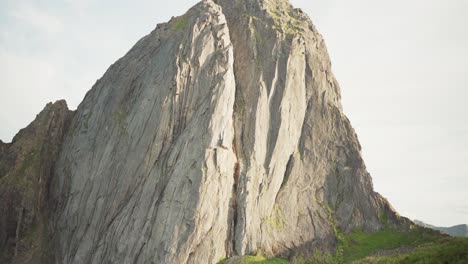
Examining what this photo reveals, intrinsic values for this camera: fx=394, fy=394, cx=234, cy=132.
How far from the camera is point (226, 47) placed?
4850 centimetres

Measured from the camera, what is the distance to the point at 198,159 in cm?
4153

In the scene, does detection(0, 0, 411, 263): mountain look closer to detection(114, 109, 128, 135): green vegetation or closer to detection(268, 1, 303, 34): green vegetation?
detection(114, 109, 128, 135): green vegetation

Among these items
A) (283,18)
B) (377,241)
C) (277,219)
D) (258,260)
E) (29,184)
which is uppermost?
(283,18)

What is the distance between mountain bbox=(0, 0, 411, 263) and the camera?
41625 millimetres

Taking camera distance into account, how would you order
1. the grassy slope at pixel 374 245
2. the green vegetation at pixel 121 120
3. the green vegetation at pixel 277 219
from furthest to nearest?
1. the green vegetation at pixel 121 120
2. the green vegetation at pixel 277 219
3. the grassy slope at pixel 374 245

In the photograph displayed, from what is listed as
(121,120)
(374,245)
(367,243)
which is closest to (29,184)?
(121,120)

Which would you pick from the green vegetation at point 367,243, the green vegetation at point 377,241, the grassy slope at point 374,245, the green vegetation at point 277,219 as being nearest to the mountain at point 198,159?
the green vegetation at point 277,219

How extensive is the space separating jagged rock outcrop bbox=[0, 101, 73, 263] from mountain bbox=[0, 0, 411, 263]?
15 centimetres

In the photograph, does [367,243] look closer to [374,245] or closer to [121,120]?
[374,245]

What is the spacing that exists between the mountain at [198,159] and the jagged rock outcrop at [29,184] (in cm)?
15

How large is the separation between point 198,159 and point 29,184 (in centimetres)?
2354

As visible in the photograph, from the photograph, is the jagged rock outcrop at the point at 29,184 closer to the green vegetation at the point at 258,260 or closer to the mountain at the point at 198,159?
the mountain at the point at 198,159

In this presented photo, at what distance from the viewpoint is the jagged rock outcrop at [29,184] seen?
46656 mm

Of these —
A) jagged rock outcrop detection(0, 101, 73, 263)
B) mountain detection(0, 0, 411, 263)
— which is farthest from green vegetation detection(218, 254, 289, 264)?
jagged rock outcrop detection(0, 101, 73, 263)
